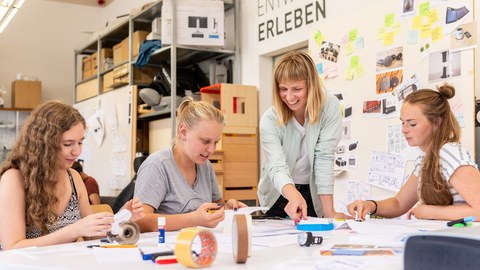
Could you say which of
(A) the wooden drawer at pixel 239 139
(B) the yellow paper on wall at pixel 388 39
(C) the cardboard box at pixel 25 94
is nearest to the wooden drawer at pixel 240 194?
(A) the wooden drawer at pixel 239 139

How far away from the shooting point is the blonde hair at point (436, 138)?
1922 mm

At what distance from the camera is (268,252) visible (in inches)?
50.1

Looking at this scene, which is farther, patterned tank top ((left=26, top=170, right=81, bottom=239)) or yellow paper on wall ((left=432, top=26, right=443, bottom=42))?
yellow paper on wall ((left=432, top=26, right=443, bottom=42))

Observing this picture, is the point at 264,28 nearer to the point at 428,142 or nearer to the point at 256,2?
the point at 256,2

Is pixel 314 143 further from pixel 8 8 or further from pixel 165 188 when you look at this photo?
pixel 8 8

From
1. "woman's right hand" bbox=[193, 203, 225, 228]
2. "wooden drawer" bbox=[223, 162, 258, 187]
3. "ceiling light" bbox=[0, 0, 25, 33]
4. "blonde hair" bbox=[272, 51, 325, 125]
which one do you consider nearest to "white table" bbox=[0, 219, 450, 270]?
"woman's right hand" bbox=[193, 203, 225, 228]

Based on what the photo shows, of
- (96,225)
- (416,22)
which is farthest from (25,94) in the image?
(96,225)

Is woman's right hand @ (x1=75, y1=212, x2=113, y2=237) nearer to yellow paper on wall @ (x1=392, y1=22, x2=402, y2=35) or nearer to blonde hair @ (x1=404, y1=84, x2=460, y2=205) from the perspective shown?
blonde hair @ (x1=404, y1=84, x2=460, y2=205)

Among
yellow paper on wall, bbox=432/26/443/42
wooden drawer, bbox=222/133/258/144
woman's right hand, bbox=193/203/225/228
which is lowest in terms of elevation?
woman's right hand, bbox=193/203/225/228

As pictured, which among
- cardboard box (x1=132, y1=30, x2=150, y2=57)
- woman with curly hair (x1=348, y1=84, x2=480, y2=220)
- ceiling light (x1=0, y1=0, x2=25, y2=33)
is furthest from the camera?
cardboard box (x1=132, y1=30, x2=150, y2=57)

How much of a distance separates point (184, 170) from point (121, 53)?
391cm

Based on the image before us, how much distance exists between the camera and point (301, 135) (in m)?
2.18

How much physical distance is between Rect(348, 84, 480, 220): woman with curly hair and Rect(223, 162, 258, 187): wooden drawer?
2.06 metres

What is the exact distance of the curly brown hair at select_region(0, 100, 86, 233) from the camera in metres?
1.59
